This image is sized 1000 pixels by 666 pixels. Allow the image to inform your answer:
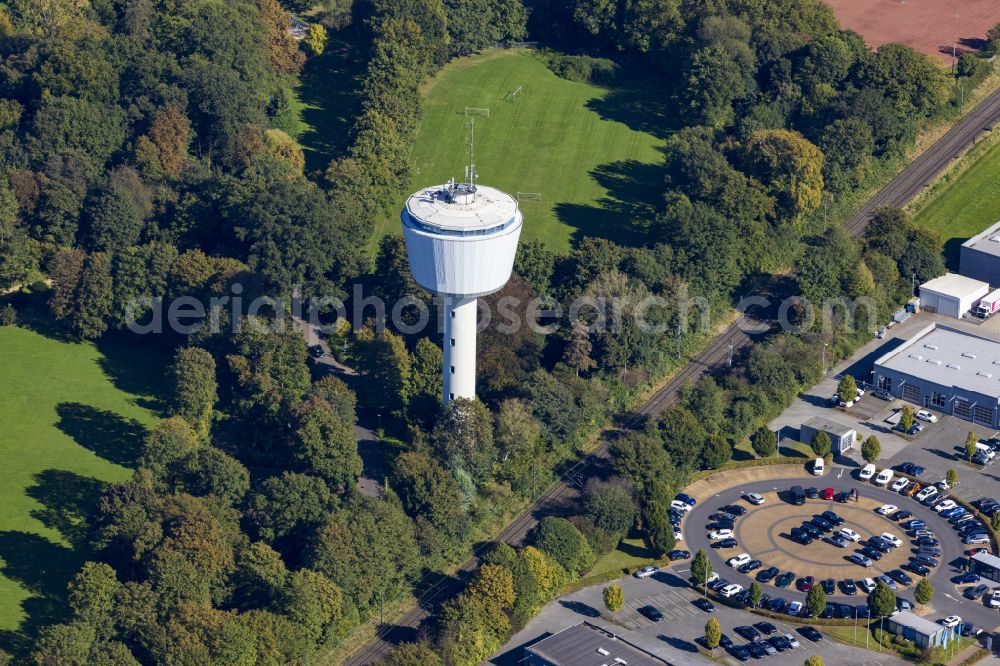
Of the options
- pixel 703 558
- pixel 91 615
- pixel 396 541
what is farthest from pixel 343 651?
pixel 703 558

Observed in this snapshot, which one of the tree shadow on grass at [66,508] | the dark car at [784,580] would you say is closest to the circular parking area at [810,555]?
the dark car at [784,580]

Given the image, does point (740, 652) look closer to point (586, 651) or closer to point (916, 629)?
point (586, 651)

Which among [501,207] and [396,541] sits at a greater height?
[501,207]

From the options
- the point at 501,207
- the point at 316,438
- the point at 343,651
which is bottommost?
the point at 343,651

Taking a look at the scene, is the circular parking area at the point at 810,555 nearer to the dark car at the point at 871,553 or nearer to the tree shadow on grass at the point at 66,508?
the dark car at the point at 871,553

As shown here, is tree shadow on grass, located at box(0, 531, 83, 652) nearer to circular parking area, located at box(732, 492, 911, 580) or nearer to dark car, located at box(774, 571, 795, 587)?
circular parking area, located at box(732, 492, 911, 580)

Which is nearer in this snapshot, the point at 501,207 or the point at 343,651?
the point at 343,651

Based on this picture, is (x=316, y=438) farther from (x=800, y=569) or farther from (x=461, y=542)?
(x=800, y=569)
